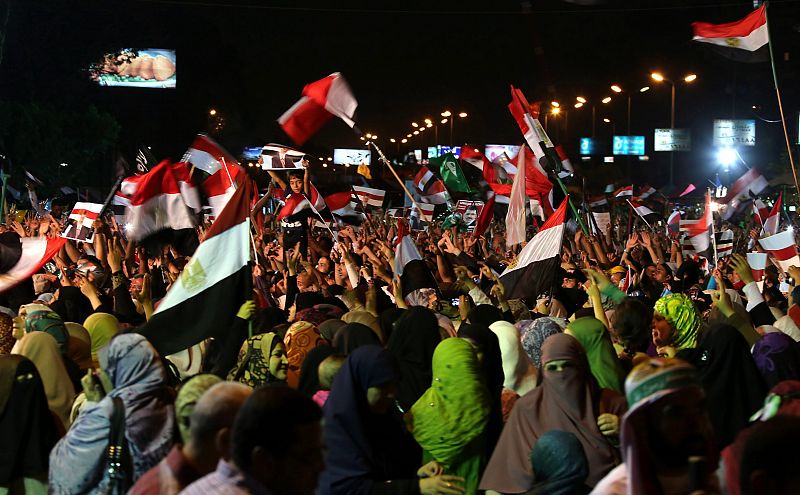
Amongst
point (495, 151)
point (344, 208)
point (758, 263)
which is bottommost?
point (495, 151)

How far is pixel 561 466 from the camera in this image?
4125mm

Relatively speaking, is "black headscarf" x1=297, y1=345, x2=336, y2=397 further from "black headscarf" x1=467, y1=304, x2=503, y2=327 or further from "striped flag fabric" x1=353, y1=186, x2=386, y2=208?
"striped flag fabric" x1=353, y1=186, x2=386, y2=208

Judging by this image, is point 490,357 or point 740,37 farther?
point 740,37

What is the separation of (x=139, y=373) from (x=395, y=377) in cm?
105

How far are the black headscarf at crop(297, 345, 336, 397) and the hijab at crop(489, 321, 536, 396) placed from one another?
1.22 m

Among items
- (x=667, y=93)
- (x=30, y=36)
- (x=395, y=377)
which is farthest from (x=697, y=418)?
(x=667, y=93)

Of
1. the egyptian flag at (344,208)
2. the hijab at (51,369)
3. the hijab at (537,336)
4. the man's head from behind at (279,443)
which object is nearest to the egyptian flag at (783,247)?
the hijab at (537,336)

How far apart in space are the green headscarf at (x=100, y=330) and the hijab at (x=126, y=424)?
2866 millimetres

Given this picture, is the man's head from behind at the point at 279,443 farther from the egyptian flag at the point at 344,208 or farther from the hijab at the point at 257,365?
the egyptian flag at the point at 344,208

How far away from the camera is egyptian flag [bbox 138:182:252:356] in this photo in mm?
5844

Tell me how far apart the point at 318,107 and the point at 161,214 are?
7.33 ft

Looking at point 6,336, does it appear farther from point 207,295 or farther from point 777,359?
point 777,359

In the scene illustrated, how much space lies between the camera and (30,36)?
41438mm

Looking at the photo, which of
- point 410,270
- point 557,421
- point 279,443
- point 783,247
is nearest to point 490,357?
point 557,421
